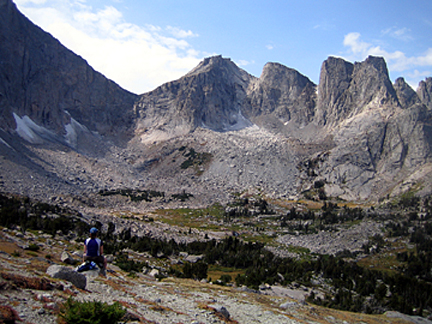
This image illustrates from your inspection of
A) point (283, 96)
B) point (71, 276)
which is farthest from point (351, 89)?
point (71, 276)

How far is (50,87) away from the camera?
12788cm

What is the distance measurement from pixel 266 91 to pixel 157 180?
9815 cm

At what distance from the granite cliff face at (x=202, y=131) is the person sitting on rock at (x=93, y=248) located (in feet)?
212

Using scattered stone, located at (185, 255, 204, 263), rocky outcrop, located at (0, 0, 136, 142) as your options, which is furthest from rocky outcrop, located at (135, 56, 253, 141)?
scattered stone, located at (185, 255, 204, 263)

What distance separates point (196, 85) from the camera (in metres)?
174

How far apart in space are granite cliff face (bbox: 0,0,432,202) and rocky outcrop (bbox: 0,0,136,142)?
0.47 m

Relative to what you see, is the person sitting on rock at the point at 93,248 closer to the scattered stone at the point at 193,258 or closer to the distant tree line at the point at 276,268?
the distant tree line at the point at 276,268

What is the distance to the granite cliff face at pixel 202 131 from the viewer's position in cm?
10475

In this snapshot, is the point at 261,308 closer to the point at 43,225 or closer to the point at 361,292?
the point at 361,292

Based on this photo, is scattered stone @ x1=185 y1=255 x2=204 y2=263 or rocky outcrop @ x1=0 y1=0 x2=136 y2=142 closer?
scattered stone @ x1=185 y1=255 x2=204 y2=263

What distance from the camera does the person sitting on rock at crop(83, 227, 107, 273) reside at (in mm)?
13242

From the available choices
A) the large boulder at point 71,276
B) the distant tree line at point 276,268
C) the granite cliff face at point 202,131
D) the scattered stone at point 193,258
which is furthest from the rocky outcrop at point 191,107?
the large boulder at point 71,276

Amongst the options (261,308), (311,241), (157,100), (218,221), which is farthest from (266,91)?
(261,308)

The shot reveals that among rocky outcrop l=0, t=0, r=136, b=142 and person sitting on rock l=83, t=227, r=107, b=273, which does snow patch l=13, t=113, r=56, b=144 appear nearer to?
A: rocky outcrop l=0, t=0, r=136, b=142
